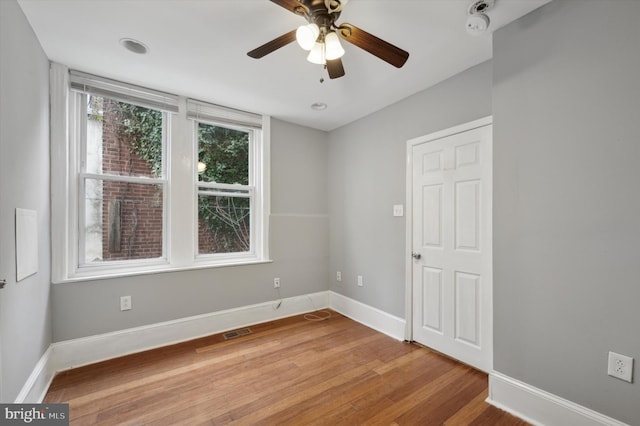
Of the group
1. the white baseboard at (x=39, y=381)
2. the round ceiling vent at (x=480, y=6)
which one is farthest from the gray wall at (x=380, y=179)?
the white baseboard at (x=39, y=381)

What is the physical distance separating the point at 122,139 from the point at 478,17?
3.10 meters

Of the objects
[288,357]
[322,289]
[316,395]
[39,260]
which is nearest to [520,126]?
[316,395]

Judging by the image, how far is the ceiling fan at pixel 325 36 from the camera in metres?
1.39

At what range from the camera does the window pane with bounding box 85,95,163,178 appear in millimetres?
2525

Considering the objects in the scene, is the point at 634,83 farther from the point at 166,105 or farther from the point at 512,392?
the point at 166,105

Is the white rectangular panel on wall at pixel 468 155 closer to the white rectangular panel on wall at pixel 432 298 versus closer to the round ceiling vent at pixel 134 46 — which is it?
the white rectangular panel on wall at pixel 432 298

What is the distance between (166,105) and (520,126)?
10.1 feet

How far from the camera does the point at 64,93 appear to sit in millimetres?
2258

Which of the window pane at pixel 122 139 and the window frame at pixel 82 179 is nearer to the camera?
the window frame at pixel 82 179

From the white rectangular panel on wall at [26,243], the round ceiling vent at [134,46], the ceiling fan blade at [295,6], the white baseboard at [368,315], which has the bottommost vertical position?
the white baseboard at [368,315]

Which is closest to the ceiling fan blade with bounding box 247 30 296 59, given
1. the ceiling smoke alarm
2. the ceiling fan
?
the ceiling fan

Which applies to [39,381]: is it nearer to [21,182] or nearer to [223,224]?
[21,182]

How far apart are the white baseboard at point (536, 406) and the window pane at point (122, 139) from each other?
3425mm

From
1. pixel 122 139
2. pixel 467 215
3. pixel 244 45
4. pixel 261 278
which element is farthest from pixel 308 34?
pixel 261 278
